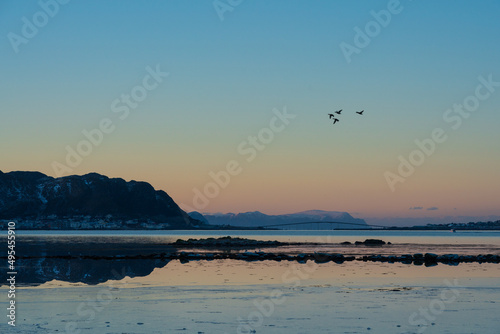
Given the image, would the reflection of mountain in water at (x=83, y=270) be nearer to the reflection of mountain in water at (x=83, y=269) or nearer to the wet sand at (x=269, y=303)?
the reflection of mountain in water at (x=83, y=269)

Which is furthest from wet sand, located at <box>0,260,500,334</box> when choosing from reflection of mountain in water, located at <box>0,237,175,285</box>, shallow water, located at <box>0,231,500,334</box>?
reflection of mountain in water, located at <box>0,237,175,285</box>

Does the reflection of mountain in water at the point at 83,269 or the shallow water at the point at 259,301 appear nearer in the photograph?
the shallow water at the point at 259,301

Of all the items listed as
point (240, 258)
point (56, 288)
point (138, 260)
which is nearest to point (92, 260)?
point (138, 260)

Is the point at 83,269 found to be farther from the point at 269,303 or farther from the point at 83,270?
the point at 269,303

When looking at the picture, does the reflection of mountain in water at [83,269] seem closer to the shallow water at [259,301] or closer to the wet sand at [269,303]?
the shallow water at [259,301]

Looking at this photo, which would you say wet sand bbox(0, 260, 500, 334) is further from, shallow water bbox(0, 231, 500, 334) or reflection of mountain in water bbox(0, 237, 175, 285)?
reflection of mountain in water bbox(0, 237, 175, 285)

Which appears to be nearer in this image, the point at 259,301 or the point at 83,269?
the point at 259,301

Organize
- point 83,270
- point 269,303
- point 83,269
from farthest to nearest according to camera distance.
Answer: point 83,269 → point 83,270 → point 269,303

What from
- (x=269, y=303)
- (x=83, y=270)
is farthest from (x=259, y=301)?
(x=83, y=270)

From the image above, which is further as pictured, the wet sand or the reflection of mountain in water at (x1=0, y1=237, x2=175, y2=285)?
the reflection of mountain in water at (x1=0, y1=237, x2=175, y2=285)

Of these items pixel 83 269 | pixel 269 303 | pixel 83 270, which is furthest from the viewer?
pixel 83 269

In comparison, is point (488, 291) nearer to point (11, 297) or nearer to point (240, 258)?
point (11, 297)

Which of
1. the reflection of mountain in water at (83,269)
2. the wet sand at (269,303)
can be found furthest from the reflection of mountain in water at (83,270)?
the wet sand at (269,303)

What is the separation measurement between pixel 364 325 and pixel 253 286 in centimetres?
1463
